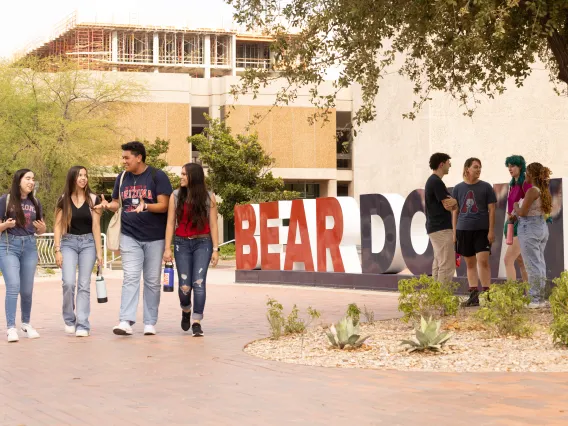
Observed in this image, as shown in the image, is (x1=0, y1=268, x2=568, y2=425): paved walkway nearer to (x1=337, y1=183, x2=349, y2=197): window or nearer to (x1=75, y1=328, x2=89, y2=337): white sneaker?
(x1=75, y1=328, x2=89, y2=337): white sneaker

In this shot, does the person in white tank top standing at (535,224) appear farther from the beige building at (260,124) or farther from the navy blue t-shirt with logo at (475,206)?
the beige building at (260,124)

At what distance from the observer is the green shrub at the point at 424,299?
10430mm

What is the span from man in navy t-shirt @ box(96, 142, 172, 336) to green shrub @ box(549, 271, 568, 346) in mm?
4160

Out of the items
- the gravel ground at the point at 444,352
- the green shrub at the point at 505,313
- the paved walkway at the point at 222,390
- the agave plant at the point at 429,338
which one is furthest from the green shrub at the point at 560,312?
the paved walkway at the point at 222,390

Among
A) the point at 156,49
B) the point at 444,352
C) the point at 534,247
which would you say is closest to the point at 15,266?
the point at 444,352

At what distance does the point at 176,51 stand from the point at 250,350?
98376mm

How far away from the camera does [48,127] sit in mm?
44094

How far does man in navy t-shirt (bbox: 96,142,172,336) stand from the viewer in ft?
35.0

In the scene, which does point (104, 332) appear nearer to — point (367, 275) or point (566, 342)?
point (566, 342)

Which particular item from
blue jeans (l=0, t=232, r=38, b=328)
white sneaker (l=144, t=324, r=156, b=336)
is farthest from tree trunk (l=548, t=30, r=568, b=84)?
blue jeans (l=0, t=232, r=38, b=328)

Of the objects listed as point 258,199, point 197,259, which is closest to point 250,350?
point 197,259

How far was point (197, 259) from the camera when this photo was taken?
10.7m

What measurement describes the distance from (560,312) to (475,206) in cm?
358

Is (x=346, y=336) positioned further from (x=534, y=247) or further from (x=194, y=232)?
(x=534, y=247)
